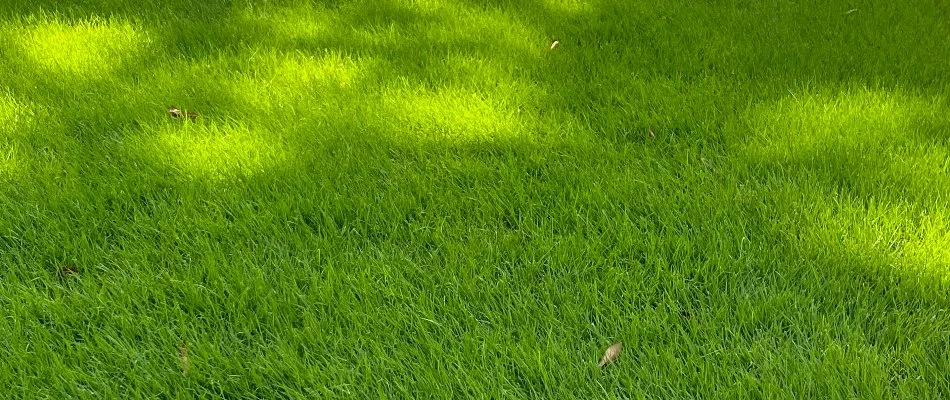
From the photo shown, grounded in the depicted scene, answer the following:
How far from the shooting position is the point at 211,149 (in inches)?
84.5

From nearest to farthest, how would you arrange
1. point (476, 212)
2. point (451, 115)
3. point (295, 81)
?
point (476, 212)
point (451, 115)
point (295, 81)

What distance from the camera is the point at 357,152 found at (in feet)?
7.06

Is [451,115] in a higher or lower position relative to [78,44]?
lower

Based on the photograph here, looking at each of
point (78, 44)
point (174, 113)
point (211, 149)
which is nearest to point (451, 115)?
point (211, 149)

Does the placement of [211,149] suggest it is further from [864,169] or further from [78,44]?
[864,169]

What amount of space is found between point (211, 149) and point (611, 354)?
1.34 m

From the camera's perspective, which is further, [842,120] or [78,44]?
[78,44]

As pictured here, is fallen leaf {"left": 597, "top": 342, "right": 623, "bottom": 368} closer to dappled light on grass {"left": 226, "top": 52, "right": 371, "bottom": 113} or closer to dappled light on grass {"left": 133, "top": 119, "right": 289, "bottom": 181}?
dappled light on grass {"left": 133, "top": 119, "right": 289, "bottom": 181}

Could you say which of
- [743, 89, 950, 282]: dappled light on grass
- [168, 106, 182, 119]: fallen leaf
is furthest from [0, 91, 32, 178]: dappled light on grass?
[743, 89, 950, 282]: dappled light on grass

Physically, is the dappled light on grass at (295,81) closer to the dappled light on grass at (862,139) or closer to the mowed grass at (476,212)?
the mowed grass at (476,212)

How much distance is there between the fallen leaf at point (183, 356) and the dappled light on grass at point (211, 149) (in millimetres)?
665

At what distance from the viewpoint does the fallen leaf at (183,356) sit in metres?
1.42

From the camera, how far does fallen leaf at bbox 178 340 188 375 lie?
56.0 inches

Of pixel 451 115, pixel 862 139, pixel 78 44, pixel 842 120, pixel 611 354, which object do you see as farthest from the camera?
pixel 78 44
